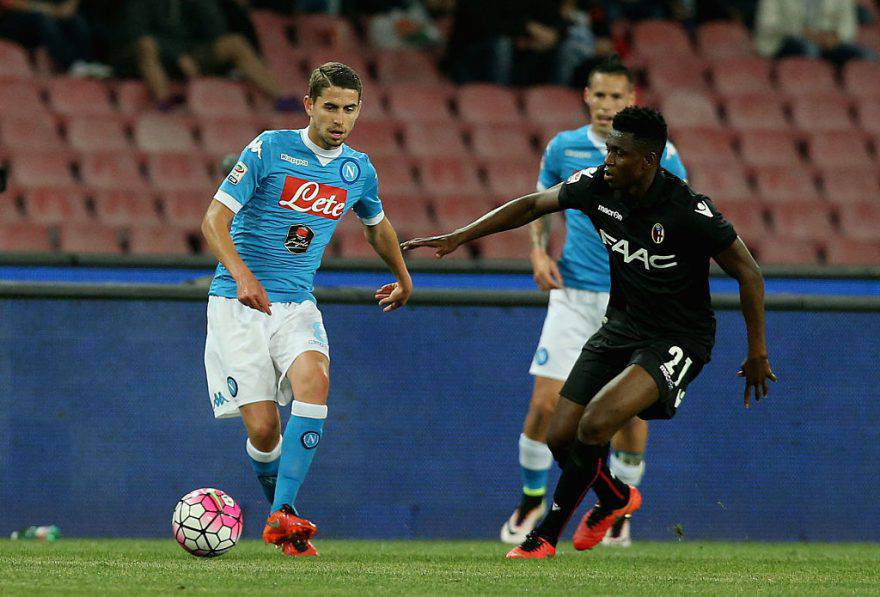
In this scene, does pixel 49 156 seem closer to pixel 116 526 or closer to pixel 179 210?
pixel 179 210

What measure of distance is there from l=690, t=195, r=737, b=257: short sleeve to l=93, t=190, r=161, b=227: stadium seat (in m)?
5.52

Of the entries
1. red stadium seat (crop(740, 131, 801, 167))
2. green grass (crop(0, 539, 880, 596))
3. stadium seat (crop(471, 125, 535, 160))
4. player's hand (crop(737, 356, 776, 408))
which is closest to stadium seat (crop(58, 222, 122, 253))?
stadium seat (crop(471, 125, 535, 160))

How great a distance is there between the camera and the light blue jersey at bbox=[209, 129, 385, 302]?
6336 millimetres

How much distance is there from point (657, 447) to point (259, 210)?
275 cm

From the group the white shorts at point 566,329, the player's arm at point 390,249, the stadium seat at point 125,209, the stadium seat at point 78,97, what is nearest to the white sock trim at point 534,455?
the white shorts at point 566,329

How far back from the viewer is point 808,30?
13734 mm

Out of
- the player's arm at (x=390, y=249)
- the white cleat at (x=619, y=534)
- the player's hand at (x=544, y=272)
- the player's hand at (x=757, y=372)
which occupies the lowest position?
the white cleat at (x=619, y=534)

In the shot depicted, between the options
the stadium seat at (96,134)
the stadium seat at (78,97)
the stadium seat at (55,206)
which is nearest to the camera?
the stadium seat at (55,206)

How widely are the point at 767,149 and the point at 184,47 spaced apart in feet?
16.5

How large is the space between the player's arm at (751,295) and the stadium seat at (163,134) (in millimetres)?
6369

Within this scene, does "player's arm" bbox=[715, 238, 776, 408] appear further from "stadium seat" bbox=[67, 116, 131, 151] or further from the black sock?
"stadium seat" bbox=[67, 116, 131, 151]

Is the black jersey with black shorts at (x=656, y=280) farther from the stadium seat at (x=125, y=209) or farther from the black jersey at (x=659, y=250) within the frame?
the stadium seat at (x=125, y=209)

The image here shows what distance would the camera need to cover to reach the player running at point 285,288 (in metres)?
6.20

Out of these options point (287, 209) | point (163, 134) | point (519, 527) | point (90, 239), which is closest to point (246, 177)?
point (287, 209)
